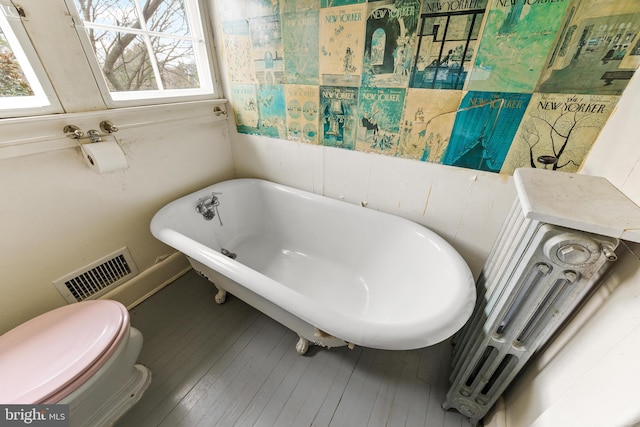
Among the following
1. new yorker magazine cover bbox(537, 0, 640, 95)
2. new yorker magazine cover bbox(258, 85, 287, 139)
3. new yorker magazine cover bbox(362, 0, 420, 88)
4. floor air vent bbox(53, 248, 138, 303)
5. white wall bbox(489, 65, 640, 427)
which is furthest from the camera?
new yorker magazine cover bbox(258, 85, 287, 139)

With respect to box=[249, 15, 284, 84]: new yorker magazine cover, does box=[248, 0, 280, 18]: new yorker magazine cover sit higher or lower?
higher

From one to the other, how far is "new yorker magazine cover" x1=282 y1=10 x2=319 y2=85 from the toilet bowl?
132 centimetres

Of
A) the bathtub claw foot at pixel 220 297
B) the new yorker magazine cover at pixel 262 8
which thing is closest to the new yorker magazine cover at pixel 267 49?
the new yorker magazine cover at pixel 262 8

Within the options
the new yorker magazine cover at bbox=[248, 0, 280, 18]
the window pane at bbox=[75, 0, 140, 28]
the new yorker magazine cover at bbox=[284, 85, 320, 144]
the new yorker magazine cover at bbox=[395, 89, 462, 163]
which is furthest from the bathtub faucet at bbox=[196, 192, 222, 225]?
the new yorker magazine cover at bbox=[395, 89, 462, 163]

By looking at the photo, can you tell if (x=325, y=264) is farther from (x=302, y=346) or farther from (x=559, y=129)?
(x=559, y=129)

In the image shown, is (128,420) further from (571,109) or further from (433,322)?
(571,109)

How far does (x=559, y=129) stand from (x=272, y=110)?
130cm

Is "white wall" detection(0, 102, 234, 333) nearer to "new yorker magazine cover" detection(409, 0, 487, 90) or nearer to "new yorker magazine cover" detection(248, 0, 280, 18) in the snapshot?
"new yorker magazine cover" detection(248, 0, 280, 18)

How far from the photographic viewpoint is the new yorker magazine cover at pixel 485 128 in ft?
2.82

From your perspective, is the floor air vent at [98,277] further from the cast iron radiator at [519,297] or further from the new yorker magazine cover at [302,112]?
the cast iron radiator at [519,297]

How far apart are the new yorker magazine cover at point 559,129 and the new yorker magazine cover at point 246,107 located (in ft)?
4.37

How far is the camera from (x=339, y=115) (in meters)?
1.22

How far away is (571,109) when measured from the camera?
0.78 meters

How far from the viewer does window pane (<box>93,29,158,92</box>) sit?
3.55 feet
